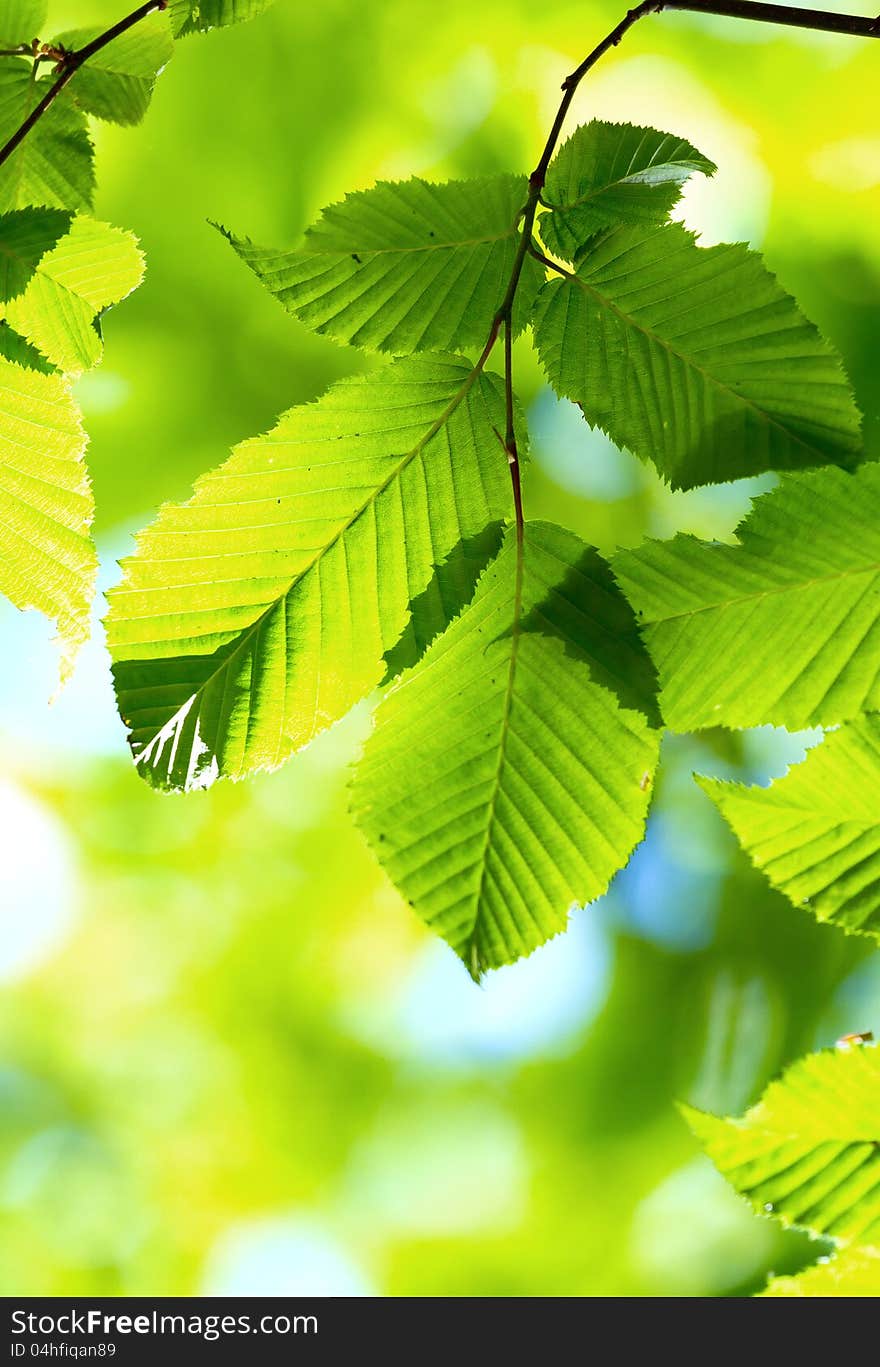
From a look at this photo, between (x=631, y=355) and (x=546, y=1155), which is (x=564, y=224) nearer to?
(x=631, y=355)

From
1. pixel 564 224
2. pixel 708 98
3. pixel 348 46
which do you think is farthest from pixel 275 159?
pixel 564 224

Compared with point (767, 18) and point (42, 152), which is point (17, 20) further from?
point (767, 18)

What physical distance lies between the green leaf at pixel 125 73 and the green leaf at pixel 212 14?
153 millimetres

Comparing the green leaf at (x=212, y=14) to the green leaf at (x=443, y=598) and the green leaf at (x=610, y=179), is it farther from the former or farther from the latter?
the green leaf at (x=443, y=598)

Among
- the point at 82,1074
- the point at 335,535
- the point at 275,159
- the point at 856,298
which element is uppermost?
the point at 275,159

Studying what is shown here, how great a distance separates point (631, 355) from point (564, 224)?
0.10m

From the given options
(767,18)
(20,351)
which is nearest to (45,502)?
(20,351)

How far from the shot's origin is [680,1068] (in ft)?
13.1

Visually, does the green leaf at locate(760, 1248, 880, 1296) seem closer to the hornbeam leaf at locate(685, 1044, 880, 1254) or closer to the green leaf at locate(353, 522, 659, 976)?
the hornbeam leaf at locate(685, 1044, 880, 1254)

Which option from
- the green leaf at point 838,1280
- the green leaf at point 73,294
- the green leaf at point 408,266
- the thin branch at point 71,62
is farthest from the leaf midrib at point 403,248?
the green leaf at point 838,1280

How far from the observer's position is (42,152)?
86cm

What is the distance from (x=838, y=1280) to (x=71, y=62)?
1.05 m

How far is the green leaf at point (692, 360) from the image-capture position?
559 millimetres

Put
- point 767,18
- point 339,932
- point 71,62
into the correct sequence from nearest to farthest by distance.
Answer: point 767,18 → point 71,62 → point 339,932
